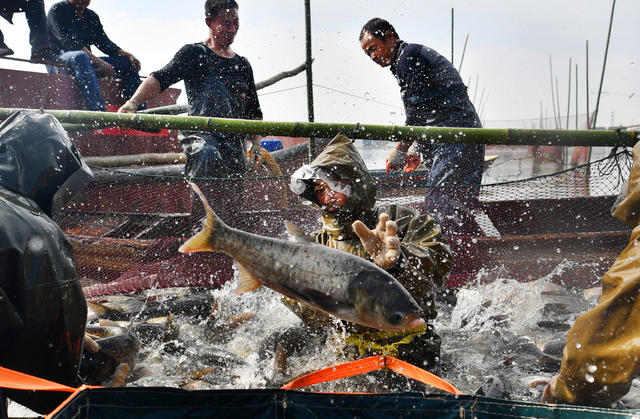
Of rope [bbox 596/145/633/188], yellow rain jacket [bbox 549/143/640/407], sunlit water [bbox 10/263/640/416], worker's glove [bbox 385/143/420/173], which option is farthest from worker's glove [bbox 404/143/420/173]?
yellow rain jacket [bbox 549/143/640/407]

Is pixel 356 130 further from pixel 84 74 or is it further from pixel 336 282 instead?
pixel 84 74

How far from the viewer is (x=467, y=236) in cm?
531

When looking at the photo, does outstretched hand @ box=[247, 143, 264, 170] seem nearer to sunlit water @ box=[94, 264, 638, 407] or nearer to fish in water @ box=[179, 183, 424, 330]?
sunlit water @ box=[94, 264, 638, 407]

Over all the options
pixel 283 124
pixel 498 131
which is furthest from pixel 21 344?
pixel 498 131

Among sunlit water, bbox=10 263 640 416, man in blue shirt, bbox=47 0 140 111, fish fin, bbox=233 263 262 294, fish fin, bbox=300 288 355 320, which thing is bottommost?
sunlit water, bbox=10 263 640 416

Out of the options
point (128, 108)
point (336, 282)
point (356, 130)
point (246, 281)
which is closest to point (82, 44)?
point (128, 108)

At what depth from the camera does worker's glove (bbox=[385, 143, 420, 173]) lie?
5.57m

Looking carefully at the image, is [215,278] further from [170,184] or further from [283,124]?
[170,184]

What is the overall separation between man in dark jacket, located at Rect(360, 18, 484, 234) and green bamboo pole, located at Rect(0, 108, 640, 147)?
4.66 ft

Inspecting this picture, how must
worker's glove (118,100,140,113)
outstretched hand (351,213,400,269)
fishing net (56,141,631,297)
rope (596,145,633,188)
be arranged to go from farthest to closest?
fishing net (56,141,631,297) → rope (596,145,633,188) → worker's glove (118,100,140,113) → outstretched hand (351,213,400,269)

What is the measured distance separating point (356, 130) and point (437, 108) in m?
2.33

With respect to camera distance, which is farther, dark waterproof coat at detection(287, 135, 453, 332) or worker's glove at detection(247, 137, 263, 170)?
worker's glove at detection(247, 137, 263, 170)

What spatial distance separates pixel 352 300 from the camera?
4.33 feet

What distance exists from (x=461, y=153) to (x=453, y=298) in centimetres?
182
